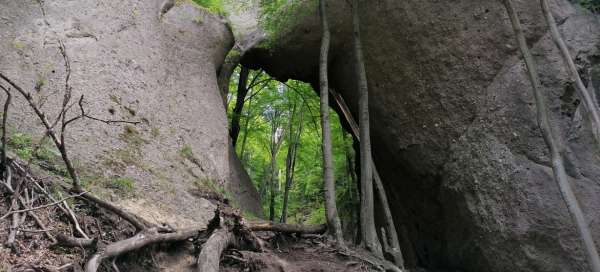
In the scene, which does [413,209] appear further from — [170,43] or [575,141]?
[170,43]

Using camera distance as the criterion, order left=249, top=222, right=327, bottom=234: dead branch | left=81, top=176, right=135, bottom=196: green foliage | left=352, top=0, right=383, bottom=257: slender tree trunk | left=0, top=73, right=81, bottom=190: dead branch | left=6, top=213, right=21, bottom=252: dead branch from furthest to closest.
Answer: left=352, top=0, right=383, bottom=257: slender tree trunk
left=249, top=222, right=327, bottom=234: dead branch
left=81, top=176, right=135, bottom=196: green foliage
left=0, top=73, right=81, bottom=190: dead branch
left=6, top=213, right=21, bottom=252: dead branch

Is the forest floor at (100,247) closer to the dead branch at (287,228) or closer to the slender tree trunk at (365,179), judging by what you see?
the dead branch at (287,228)

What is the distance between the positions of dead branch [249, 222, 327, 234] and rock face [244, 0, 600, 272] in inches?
141

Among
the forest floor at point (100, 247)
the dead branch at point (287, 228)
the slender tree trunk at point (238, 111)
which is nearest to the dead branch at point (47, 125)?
the forest floor at point (100, 247)

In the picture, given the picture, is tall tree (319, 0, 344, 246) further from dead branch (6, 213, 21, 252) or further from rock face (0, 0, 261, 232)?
→ dead branch (6, 213, 21, 252)

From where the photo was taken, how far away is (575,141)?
8695 millimetres

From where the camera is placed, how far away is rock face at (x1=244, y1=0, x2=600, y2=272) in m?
8.48

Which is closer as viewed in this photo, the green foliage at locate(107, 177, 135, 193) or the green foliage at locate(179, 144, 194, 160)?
the green foliage at locate(107, 177, 135, 193)

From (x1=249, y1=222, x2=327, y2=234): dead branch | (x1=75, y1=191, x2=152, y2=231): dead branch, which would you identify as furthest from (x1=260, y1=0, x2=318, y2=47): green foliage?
(x1=75, y1=191, x2=152, y2=231): dead branch

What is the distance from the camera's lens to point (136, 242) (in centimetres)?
429

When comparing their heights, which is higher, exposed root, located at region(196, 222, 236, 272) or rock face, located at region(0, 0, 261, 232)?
rock face, located at region(0, 0, 261, 232)

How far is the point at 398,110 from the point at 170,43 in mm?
5468

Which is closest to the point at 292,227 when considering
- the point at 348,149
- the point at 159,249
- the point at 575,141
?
the point at 159,249

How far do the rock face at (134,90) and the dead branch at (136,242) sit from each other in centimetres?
98
